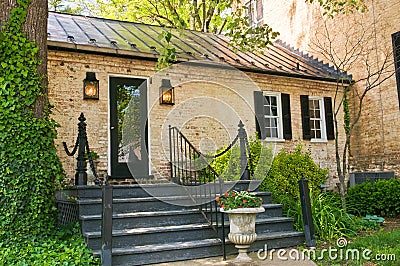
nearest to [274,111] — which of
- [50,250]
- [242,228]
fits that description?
[242,228]

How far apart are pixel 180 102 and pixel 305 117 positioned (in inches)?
150

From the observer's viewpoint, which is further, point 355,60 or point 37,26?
point 355,60

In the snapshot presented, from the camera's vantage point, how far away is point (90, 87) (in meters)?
8.37

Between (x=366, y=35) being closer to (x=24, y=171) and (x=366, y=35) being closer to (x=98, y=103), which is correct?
(x=98, y=103)

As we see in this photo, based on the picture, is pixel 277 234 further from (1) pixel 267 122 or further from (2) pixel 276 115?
(2) pixel 276 115

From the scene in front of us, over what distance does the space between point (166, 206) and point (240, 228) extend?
1650 millimetres

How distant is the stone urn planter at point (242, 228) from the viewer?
551cm

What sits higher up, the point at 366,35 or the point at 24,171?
the point at 366,35

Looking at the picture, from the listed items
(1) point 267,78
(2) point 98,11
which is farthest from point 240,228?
(2) point 98,11

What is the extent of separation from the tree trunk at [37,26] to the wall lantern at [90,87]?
7.09 feet

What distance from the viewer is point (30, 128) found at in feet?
18.9

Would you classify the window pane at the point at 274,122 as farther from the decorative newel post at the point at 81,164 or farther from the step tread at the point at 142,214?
the decorative newel post at the point at 81,164

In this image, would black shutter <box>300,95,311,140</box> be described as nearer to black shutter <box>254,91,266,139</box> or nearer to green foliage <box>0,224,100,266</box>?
black shutter <box>254,91,266,139</box>

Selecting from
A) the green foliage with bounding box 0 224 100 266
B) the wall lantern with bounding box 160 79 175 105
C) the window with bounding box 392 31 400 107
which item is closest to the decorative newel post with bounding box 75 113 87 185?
the green foliage with bounding box 0 224 100 266
